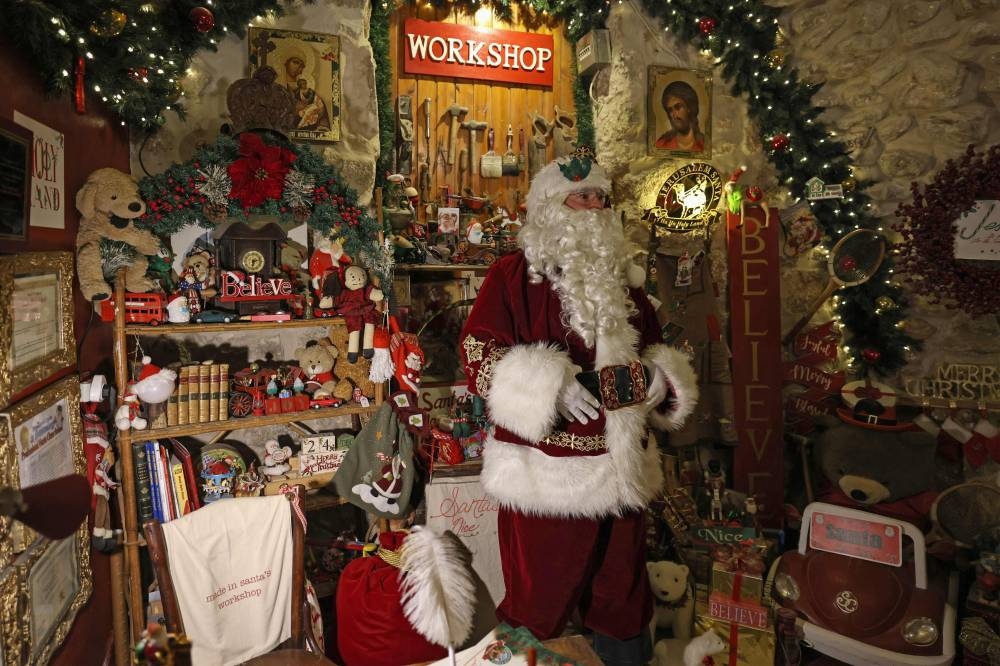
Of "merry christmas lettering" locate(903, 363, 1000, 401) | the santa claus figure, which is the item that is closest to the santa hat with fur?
the santa claus figure

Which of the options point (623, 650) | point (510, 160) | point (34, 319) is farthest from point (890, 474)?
point (34, 319)

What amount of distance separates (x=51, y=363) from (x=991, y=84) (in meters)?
4.23

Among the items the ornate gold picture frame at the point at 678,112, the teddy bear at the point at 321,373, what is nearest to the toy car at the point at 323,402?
the teddy bear at the point at 321,373

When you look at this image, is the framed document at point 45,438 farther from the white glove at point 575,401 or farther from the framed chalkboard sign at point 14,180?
the white glove at point 575,401

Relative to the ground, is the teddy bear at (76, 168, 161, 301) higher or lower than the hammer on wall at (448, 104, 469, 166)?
lower

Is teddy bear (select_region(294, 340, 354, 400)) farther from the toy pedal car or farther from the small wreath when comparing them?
the small wreath

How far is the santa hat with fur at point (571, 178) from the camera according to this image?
205 cm

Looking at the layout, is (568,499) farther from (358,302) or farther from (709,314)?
(709,314)

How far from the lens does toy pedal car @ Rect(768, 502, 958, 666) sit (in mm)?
2053

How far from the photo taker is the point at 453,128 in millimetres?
3363

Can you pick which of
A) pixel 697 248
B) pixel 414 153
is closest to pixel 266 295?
pixel 414 153

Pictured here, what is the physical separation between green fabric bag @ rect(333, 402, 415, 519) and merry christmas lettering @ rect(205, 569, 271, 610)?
2.01 feet

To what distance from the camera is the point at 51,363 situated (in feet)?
5.64

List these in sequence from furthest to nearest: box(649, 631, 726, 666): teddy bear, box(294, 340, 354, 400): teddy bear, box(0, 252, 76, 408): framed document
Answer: box(294, 340, 354, 400): teddy bear → box(649, 631, 726, 666): teddy bear → box(0, 252, 76, 408): framed document
